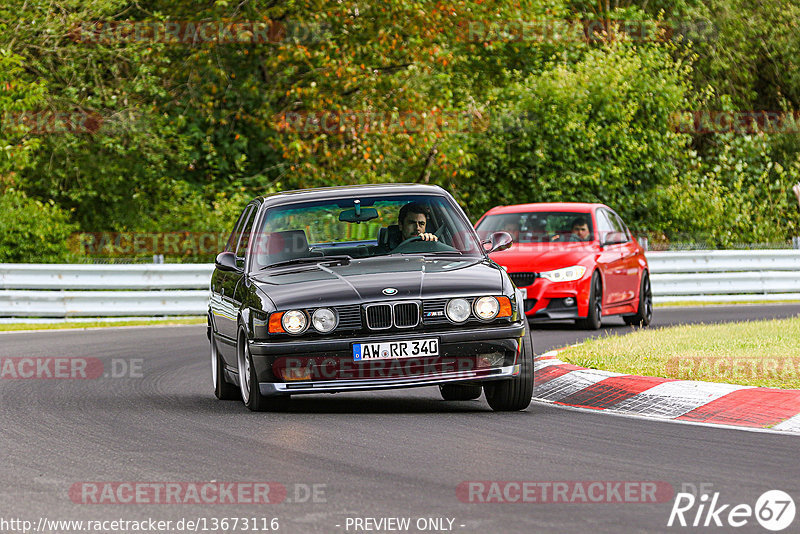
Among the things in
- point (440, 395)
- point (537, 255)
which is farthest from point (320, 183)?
point (440, 395)

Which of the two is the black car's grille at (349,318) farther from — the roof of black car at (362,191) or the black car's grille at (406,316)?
the roof of black car at (362,191)

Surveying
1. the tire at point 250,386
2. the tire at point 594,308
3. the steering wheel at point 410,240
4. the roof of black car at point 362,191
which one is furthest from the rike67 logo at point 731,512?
the tire at point 594,308

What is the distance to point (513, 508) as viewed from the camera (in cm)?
601

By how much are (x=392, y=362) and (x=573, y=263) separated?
9146 millimetres

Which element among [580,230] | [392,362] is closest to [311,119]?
[580,230]

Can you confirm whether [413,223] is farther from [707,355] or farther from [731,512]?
[731,512]

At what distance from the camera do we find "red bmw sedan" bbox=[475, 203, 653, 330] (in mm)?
17828

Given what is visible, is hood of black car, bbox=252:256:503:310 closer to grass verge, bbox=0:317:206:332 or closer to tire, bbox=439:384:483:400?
tire, bbox=439:384:483:400

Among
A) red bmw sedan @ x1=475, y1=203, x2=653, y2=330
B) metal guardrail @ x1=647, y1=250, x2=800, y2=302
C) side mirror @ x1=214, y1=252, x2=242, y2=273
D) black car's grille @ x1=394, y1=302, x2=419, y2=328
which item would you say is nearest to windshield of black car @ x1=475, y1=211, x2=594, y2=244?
red bmw sedan @ x1=475, y1=203, x2=653, y2=330

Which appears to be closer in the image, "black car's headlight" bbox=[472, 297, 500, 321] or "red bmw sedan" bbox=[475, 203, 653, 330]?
"black car's headlight" bbox=[472, 297, 500, 321]

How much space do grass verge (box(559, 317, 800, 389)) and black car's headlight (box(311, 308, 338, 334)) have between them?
2.74 m

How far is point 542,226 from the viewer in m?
19.3

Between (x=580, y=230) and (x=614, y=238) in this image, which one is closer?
(x=614, y=238)

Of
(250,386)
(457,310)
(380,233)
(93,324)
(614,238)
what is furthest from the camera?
(93,324)
